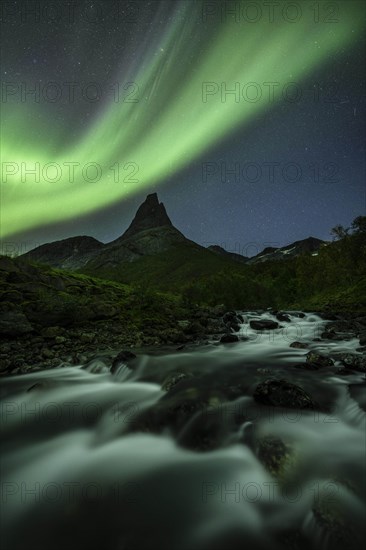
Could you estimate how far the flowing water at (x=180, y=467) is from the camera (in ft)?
11.6

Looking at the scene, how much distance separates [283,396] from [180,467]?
2980mm

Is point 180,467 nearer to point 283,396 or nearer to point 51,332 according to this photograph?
point 283,396

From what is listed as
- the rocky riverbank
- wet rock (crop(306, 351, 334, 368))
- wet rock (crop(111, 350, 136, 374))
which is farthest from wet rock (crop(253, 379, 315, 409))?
wet rock (crop(111, 350, 136, 374))

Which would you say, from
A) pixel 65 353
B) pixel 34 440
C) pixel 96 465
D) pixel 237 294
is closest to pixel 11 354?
pixel 65 353

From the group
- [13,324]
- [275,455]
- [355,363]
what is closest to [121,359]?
[13,324]

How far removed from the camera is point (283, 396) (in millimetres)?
7020

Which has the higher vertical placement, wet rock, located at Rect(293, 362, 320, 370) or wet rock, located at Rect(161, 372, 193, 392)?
wet rock, located at Rect(161, 372, 193, 392)

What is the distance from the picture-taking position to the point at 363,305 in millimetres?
30328

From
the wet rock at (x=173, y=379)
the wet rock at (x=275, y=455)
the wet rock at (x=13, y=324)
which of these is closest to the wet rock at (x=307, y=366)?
the wet rock at (x=173, y=379)

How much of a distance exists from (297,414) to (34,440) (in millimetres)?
5448

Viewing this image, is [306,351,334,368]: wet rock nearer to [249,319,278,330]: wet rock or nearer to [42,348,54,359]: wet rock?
[42,348,54,359]: wet rock

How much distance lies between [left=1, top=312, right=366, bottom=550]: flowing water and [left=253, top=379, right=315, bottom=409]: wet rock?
190 mm

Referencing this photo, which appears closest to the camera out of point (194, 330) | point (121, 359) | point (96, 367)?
point (96, 367)

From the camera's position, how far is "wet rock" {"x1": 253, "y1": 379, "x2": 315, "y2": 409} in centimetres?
684
